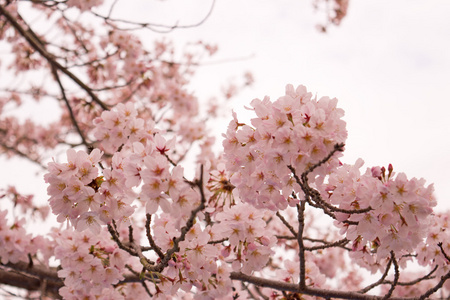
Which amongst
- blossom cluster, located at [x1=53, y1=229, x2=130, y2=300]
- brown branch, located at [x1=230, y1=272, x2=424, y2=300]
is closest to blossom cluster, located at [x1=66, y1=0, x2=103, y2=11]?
blossom cluster, located at [x1=53, y1=229, x2=130, y2=300]

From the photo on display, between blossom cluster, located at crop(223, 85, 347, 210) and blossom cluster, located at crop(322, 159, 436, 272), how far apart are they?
0.50 ft

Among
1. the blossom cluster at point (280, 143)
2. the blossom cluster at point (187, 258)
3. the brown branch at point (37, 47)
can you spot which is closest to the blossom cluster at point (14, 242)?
the brown branch at point (37, 47)

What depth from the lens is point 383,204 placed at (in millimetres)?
1516

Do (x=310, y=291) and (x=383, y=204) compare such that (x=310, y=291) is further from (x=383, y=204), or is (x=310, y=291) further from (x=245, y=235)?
(x=383, y=204)

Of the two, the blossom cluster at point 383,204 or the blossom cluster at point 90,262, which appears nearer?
the blossom cluster at point 383,204

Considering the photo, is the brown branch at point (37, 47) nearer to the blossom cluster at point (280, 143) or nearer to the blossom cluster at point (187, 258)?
the blossom cluster at point (187, 258)

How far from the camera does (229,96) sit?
9109 millimetres

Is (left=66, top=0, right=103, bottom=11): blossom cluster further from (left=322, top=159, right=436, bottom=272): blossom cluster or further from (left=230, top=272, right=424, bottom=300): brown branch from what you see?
(left=322, top=159, right=436, bottom=272): blossom cluster

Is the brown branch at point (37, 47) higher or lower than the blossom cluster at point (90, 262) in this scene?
higher

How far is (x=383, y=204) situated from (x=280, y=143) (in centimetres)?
49

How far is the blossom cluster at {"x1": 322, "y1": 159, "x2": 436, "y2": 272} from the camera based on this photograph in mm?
1497

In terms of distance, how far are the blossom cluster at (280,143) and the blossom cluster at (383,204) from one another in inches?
6.0

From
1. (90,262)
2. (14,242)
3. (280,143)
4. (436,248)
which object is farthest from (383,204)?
(14,242)

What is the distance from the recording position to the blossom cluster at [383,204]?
4.91 ft
